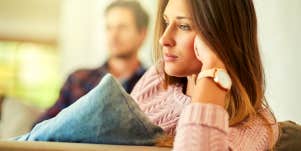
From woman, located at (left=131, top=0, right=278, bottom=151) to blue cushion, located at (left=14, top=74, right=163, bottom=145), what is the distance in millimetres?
93

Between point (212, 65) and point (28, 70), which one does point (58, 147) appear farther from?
point (28, 70)

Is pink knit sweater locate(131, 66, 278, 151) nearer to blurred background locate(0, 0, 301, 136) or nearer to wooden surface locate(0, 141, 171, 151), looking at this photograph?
wooden surface locate(0, 141, 171, 151)

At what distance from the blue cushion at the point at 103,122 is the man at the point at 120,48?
59.0 inches

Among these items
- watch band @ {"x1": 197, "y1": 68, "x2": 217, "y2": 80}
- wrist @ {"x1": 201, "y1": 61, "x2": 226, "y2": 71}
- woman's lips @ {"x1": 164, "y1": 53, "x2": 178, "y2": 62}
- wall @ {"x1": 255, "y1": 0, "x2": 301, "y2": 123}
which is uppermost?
wrist @ {"x1": 201, "y1": 61, "x2": 226, "y2": 71}

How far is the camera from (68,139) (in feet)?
2.80

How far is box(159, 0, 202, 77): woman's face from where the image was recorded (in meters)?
0.95

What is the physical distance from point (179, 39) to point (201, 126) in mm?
257

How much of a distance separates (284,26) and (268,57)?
138mm

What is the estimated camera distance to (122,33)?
7.95ft

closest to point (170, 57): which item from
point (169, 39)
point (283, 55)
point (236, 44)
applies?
point (169, 39)

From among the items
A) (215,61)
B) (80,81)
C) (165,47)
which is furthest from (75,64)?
(215,61)

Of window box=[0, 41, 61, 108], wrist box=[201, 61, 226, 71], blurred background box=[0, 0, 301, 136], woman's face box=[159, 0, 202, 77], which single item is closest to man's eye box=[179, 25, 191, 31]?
woman's face box=[159, 0, 202, 77]

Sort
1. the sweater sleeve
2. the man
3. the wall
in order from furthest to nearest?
the man, the wall, the sweater sleeve

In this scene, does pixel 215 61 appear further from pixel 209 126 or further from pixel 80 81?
pixel 80 81
